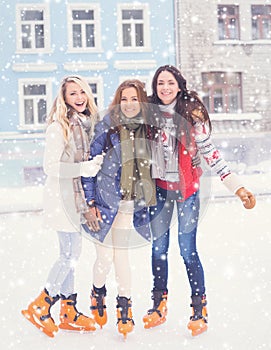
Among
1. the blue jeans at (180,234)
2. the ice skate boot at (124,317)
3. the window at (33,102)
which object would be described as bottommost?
the ice skate boot at (124,317)

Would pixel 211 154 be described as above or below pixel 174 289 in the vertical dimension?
above

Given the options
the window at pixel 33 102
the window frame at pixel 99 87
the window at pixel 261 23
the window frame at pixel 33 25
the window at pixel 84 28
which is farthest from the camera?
the window at pixel 261 23

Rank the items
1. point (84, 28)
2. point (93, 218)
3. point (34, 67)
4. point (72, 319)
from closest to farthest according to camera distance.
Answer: point (93, 218), point (72, 319), point (34, 67), point (84, 28)

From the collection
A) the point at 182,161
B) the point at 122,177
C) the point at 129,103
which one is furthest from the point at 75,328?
the point at 129,103

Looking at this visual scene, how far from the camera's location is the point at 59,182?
9.57 ft

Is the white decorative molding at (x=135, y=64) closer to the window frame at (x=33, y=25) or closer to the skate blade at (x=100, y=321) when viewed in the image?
the window frame at (x=33, y=25)

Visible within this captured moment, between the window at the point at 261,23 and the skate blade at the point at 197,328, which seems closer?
the skate blade at the point at 197,328

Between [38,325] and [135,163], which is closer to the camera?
[135,163]

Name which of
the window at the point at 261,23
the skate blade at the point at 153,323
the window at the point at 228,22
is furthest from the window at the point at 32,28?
the skate blade at the point at 153,323

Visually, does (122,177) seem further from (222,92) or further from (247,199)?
(222,92)

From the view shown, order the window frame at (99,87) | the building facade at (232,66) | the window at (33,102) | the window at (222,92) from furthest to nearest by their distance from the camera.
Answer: the window at (222,92) → the building facade at (232,66) → the window frame at (99,87) → the window at (33,102)

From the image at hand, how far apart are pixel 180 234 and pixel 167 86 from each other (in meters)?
0.98

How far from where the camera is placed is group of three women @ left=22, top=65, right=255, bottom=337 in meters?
2.88

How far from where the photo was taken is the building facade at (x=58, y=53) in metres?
14.3
